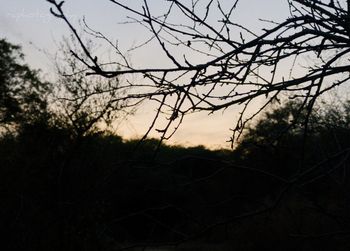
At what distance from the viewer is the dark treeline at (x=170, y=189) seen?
5.48 ft

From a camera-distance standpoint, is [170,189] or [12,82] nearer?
[170,189]

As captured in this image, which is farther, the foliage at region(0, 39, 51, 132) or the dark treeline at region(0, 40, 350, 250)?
the foliage at region(0, 39, 51, 132)

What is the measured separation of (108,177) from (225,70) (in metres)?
0.58

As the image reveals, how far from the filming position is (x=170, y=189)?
5.45 ft

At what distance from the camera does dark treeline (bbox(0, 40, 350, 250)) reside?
1.67 metres

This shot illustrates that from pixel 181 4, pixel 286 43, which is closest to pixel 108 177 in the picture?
pixel 181 4

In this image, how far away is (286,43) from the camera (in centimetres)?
173

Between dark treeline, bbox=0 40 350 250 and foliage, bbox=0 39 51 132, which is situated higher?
foliage, bbox=0 39 51 132

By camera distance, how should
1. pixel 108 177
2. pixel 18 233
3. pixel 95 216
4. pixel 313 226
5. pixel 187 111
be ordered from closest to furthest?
pixel 108 177
pixel 187 111
pixel 18 233
pixel 95 216
pixel 313 226

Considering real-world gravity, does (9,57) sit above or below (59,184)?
above

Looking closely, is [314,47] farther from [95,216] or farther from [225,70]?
[95,216]

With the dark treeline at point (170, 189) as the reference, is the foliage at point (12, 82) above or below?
above

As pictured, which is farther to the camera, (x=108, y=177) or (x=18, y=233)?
(x=18, y=233)

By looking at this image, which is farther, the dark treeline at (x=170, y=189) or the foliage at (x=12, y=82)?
the foliage at (x=12, y=82)
